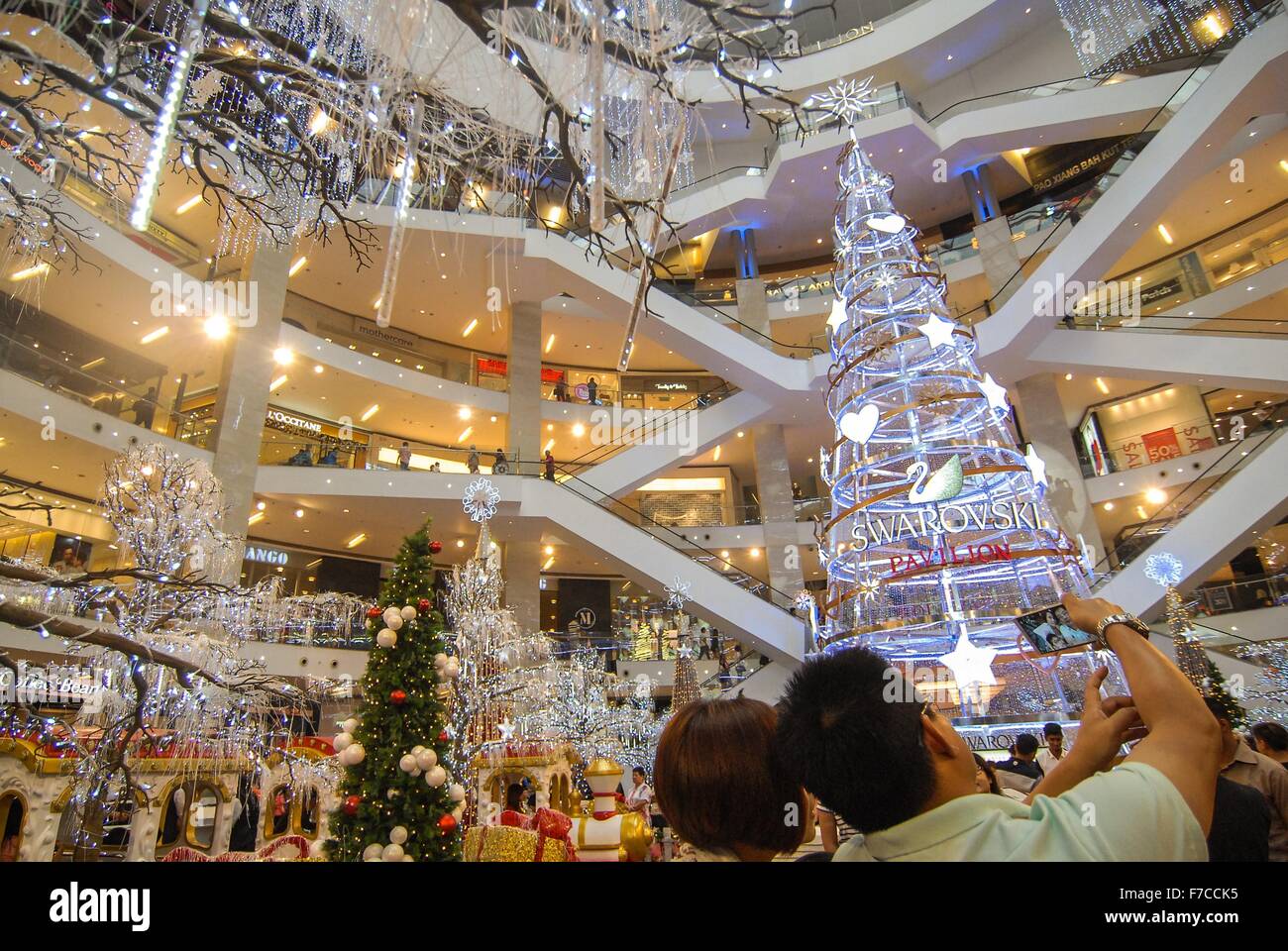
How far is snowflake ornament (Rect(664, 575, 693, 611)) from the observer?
37.9 feet

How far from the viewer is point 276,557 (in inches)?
641

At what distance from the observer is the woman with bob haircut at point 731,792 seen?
4.05ft

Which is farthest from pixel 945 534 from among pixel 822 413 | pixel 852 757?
pixel 822 413

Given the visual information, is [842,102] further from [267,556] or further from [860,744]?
[267,556]

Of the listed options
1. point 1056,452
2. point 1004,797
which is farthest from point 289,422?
point 1004,797

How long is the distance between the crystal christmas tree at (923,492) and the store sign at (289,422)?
14554mm

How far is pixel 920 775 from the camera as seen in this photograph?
98cm

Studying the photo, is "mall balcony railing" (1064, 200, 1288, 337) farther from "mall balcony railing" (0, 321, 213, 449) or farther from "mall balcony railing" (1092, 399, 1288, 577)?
"mall balcony railing" (0, 321, 213, 449)

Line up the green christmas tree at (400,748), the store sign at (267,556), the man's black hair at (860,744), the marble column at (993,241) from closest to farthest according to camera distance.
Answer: the man's black hair at (860,744)
the green christmas tree at (400,748)
the marble column at (993,241)
the store sign at (267,556)

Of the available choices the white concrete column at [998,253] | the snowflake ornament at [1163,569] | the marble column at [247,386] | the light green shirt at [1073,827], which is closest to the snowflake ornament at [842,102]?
the light green shirt at [1073,827]

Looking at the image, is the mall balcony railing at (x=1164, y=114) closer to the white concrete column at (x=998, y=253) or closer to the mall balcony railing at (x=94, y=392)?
the white concrete column at (x=998, y=253)
